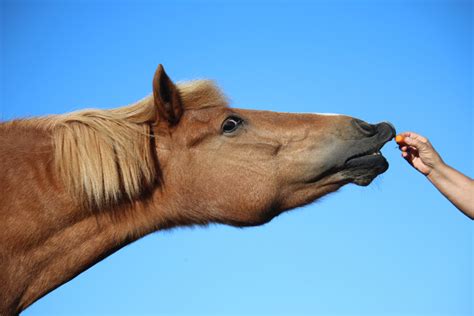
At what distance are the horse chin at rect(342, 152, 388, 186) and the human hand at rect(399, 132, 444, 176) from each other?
59 centimetres

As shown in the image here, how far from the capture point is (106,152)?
4.77 meters

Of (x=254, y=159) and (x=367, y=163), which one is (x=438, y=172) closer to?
(x=367, y=163)

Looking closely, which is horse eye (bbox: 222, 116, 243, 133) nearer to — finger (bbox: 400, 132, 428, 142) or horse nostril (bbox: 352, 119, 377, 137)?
horse nostril (bbox: 352, 119, 377, 137)

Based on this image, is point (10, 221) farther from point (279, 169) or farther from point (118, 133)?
point (279, 169)

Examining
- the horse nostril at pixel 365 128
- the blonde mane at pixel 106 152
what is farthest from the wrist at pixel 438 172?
the blonde mane at pixel 106 152

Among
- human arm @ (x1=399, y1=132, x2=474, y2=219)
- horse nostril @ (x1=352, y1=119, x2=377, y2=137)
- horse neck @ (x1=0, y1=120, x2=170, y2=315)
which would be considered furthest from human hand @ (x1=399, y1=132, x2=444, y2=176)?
horse neck @ (x1=0, y1=120, x2=170, y2=315)

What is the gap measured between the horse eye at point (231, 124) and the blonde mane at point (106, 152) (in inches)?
26.2

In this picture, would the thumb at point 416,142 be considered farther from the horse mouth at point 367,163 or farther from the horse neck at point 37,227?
the horse neck at point 37,227

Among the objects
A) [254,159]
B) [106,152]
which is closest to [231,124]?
[254,159]

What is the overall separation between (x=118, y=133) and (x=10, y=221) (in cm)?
114

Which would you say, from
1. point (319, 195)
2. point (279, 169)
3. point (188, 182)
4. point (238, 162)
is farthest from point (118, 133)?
point (319, 195)

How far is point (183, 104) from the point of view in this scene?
5.42m

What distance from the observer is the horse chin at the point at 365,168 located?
5238 millimetres

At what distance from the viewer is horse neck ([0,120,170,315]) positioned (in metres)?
4.50
